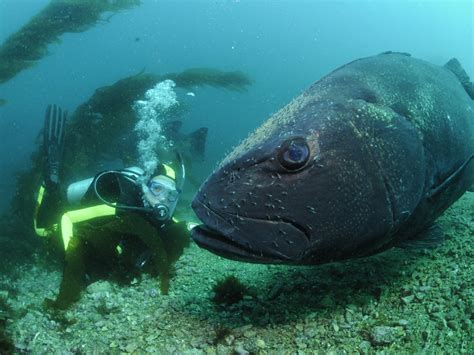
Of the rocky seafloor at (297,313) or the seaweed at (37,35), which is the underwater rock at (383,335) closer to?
the rocky seafloor at (297,313)

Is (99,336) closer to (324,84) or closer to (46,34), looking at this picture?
(324,84)

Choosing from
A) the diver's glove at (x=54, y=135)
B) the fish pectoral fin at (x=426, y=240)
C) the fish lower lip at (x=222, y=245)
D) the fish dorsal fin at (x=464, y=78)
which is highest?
the fish dorsal fin at (x=464, y=78)

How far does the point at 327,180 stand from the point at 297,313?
58.1 inches

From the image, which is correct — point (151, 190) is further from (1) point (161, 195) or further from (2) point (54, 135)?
(2) point (54, 135)

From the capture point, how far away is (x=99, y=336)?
3678 millimetres

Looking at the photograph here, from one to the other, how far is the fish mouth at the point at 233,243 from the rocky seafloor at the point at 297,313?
98 centimetres

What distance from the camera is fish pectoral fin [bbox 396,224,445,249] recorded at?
10.6 ft

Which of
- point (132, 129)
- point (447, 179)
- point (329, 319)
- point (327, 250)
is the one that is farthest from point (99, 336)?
point (132, 129)

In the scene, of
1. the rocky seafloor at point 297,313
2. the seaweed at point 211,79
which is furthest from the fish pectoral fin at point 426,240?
the seaweed at point 211,79

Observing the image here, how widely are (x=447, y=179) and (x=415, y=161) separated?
23.5 inches

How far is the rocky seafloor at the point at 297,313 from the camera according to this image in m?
2.72

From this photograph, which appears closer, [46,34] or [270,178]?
[270,178]

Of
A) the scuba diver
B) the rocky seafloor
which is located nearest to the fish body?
the rocky seafloor

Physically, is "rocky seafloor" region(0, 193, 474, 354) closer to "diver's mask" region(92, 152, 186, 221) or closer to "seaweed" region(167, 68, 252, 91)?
"diver's mask" region(92, 152, 186, 221)
